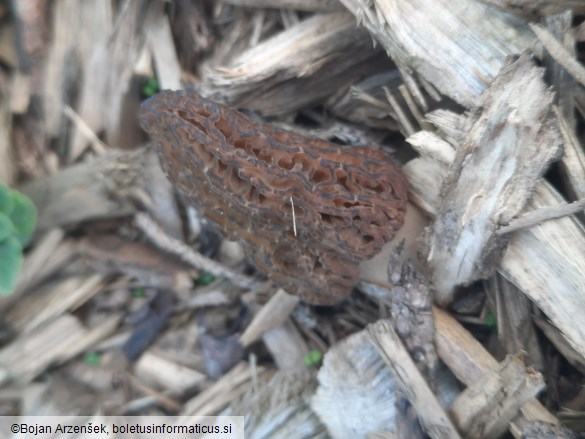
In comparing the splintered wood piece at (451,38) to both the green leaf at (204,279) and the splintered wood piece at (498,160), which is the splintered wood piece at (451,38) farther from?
the green leaf at (204,279)

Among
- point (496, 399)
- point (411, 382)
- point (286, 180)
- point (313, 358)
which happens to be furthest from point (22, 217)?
point (496, 399)

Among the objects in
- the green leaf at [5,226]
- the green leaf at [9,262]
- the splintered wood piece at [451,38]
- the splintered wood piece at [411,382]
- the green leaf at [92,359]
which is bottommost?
the green leaf at [92,359]

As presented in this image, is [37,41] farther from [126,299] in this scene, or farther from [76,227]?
[126,299]

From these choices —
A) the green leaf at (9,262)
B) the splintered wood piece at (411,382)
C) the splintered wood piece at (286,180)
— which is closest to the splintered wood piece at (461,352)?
the splintered wood piece at (411,382)

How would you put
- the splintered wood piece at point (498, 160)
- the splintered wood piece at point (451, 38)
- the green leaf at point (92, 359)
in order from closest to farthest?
the splintered wood piece at point (498, 160) < the splintered wood piece at point (451, 38) < the green leaf at point (92, 359)

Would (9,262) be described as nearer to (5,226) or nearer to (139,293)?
(5,226)

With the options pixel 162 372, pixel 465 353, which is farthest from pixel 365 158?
pixel 162 372
